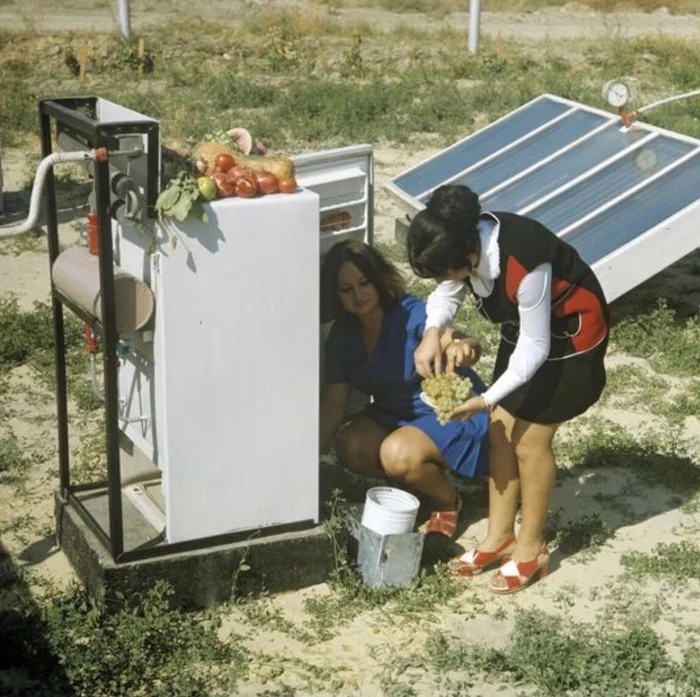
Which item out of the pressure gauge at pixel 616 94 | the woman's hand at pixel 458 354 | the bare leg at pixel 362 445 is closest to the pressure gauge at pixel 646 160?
the pressure gauge at pixel 616 94

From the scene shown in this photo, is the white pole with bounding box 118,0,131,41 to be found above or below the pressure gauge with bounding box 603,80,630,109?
below

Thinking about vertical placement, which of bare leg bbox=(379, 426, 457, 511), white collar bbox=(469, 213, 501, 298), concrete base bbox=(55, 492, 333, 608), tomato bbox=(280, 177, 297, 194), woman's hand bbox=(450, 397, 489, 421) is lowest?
concrete base bbox=(55, 492, 333, 608)

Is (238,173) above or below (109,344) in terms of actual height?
above

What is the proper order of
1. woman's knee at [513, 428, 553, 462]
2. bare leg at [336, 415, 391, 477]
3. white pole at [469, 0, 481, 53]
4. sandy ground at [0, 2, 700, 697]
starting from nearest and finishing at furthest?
sandy ground at [0, 2, 700, 697], woman's knee at [513, 428, 553, 462], bare leg at [336, 415, 391, 477], white pole at [469, 0, 481, 53]

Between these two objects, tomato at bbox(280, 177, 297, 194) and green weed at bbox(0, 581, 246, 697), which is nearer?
green weed at bbox(0, 581, 246, 697)

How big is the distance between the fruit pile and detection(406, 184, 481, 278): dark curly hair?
1.63 feet

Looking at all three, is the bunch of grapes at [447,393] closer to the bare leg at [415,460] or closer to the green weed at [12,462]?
the bare leg at [415,460]

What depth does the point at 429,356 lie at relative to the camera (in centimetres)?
506

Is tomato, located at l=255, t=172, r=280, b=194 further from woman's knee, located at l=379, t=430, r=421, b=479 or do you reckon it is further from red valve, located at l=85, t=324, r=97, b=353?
woman's knee, located at l=379, t=430, r=421, b=479

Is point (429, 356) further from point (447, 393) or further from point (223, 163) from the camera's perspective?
point (223, 163)

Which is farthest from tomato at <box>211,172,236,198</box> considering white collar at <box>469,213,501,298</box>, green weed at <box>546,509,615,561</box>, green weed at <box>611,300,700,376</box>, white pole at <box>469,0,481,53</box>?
white pole at <box>469,0,481,53</box>

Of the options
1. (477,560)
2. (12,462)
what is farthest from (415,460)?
(12,462)

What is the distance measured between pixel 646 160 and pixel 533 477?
4008 mm

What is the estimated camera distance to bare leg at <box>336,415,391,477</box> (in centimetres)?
577
